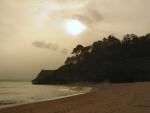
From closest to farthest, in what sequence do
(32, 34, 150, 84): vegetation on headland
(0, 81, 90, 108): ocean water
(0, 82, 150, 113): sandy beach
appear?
(0, 82, 150, 113): sandy beach
(0, 81, 90, 108): ocean water
(32, 34, 150, 84): vegetation on headland

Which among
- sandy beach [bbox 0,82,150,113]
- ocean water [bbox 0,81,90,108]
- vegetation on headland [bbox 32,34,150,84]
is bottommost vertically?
sandy beach [bbox 0,82,150,113]

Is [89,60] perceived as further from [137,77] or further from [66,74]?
[137,77]

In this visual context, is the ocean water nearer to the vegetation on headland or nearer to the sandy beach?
the sandy beach

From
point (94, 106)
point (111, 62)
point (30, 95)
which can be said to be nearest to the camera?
point (94, 106)

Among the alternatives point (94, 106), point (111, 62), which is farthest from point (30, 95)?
point (111, 62)

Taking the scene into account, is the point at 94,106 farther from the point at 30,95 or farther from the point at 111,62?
the point at 111,62

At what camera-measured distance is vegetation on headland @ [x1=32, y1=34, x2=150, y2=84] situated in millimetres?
99375

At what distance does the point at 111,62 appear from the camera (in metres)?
105

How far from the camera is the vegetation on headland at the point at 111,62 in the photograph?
99375 millimetres

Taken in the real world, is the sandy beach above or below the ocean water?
below

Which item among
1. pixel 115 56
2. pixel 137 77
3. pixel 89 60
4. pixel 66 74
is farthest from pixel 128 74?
pixel 66 74

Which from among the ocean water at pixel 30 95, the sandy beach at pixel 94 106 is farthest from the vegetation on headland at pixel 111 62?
the sandy beach at pixel 94 106

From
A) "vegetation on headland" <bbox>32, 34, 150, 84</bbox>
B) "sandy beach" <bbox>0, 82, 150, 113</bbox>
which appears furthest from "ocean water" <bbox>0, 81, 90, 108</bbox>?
"vegetation on headland" <bbox>32, 34, 150, 84</bbox>

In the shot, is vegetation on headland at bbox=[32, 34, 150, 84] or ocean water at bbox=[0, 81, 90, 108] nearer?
ocean water at bbox=[0, 81, 90, 108]
